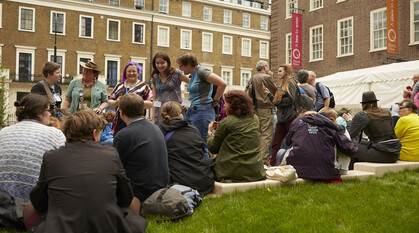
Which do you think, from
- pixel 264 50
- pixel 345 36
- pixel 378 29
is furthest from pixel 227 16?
pixel 378 29

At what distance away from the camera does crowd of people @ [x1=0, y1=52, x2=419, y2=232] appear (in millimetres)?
2883

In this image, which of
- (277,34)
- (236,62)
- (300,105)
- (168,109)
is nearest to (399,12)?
(277,34)

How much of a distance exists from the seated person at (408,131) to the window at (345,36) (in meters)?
17.5

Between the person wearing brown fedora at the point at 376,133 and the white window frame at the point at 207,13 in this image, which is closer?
the person wearing brown fedora at the point at 376,133

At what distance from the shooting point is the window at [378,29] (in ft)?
70.9

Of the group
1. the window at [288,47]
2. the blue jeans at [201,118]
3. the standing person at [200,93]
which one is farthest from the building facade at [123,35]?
the blue jeans at [201,118]

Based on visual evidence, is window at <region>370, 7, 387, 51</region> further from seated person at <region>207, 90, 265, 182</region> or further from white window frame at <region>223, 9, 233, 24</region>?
white window frame at <region>223, 9, 233, 24</region>

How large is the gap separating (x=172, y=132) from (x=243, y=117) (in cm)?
100

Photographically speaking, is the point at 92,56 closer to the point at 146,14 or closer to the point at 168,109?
the point at 146,14

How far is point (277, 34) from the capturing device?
95.8 feet

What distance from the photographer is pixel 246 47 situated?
47.1m

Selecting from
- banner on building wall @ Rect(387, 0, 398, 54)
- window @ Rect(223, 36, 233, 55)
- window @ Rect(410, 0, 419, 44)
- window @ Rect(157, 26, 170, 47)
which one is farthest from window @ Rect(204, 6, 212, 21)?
window @ Rect(410, 0, 419, 44)

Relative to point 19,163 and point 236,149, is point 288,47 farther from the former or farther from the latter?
point 19,163

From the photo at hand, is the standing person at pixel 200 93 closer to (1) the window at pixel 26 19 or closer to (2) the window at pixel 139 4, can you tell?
(1) the window at pixel 26 19
